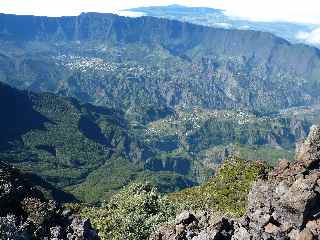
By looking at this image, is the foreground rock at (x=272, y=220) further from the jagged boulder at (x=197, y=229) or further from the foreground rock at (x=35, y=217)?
the foreground rock at (x=35, y=217)

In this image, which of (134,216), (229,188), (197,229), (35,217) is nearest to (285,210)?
(197,229)

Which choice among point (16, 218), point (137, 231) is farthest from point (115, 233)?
point (16, 218)

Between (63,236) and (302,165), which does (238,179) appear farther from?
(63,236)

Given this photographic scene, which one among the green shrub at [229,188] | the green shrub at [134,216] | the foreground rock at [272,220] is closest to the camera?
the foreground rock at [272,220]

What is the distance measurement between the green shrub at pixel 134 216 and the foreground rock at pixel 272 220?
11463mm

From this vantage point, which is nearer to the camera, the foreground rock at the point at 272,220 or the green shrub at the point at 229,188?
the foreground rock at the point at 272,220

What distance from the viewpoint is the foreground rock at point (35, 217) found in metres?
62.9

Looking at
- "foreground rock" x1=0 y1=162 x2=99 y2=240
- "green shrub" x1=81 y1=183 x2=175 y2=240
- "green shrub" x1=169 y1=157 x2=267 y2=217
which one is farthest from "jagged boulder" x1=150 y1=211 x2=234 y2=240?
"green shrub" x1=169 y1=157 x2=267 y2=217

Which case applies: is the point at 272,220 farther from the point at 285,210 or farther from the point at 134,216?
the point at 134,216

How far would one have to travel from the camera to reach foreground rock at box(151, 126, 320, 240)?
62.4 metres

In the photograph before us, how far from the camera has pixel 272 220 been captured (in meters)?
64.8

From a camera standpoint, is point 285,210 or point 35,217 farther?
point 285,210

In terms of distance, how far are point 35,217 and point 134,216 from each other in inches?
862

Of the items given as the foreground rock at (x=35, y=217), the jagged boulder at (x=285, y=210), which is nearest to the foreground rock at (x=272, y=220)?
the jagged boulder at (x=285, y=210)
